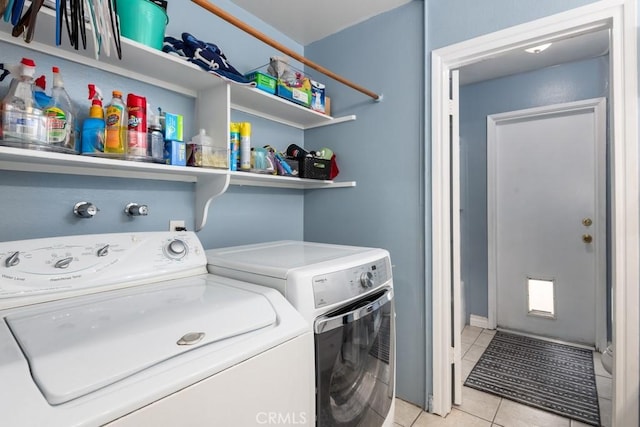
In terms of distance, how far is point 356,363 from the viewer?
1.26 meters

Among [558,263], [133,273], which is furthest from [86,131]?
[558,263]

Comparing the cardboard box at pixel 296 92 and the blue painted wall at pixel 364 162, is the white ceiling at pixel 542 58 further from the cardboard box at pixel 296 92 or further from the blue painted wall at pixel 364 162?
the cardboard box at pixel 296 92

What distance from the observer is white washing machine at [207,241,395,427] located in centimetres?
108

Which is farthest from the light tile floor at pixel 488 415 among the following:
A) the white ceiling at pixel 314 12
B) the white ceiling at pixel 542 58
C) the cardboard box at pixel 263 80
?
the white ceiling at pixel 314 12

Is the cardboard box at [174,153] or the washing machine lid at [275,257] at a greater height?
the cardboard box at [174,153]

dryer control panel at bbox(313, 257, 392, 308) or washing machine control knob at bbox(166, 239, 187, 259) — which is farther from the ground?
washing machine control knob at bbox(166, 239, 187, 259)

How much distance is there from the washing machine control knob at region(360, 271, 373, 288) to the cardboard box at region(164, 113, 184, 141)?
102cm

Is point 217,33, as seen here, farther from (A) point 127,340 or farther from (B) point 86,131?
(A) point 127,340

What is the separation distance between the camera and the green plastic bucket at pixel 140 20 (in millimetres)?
1212

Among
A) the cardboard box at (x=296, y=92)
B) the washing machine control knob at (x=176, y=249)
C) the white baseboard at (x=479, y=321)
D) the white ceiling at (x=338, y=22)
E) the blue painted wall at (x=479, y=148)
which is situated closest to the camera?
the washing machine control knob at (x=176, y=249)

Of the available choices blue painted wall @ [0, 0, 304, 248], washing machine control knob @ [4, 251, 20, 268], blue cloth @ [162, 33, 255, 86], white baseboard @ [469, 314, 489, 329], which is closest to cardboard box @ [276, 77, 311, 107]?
blue painted wall @ [0, 0, 304, 248]

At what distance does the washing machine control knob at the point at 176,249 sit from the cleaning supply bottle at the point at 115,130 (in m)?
0.40

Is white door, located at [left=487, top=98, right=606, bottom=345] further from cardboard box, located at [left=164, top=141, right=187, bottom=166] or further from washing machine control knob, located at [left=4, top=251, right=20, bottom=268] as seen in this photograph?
washing machine control knob, located at [left=4, top=251, right=20, bottom=268]

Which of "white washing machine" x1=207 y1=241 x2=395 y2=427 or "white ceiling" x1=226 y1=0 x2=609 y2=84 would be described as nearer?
"white washing machine" x1=207 y1=241 x2=395 y2=427
